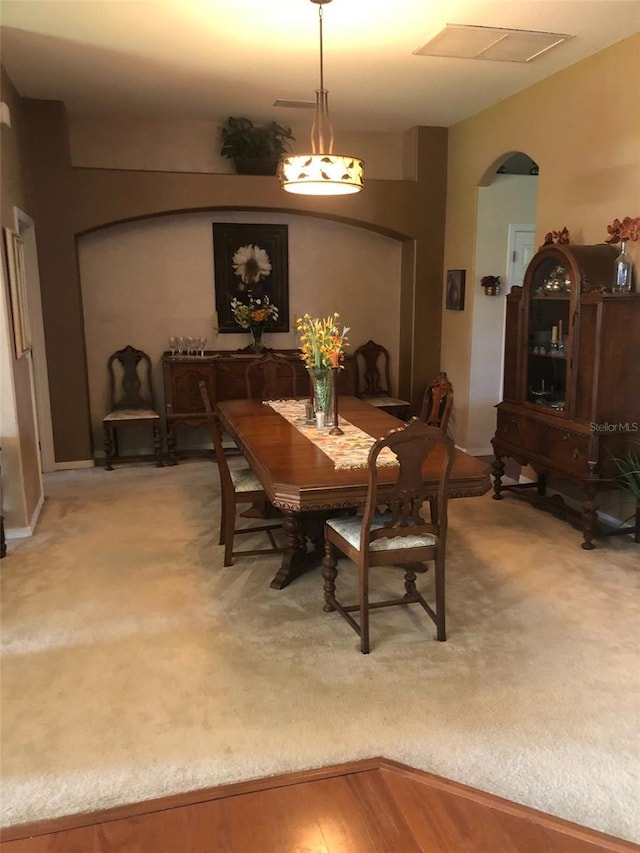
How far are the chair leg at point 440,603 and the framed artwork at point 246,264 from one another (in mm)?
3770

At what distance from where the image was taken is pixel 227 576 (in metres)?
3.53

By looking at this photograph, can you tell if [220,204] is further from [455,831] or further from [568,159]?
[455,831]

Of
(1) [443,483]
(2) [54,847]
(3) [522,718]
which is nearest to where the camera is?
(2) [54,847]

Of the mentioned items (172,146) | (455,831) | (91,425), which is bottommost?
(455,831)

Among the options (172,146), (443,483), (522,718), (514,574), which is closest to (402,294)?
(172,146)

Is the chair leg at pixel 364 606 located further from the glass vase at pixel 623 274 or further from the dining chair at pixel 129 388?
the dining chair at pixel 129 388

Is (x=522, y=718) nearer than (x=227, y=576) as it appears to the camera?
Yes

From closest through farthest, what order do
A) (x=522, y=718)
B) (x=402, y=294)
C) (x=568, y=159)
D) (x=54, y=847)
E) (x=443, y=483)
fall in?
(x=54, y=847) → (x=522, y=718) → (x=443, y=483) → (x=568, y=159) → (x=402, y=294)

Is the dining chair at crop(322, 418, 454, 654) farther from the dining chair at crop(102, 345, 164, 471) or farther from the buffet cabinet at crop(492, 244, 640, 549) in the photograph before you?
the dining chair at crop(102, 345, 164, 471)

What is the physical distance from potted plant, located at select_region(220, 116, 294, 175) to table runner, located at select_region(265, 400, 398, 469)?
2460 mm

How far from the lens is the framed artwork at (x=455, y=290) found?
231 inches

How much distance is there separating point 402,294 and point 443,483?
13.3 feet

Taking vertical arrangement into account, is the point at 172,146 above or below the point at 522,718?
above
